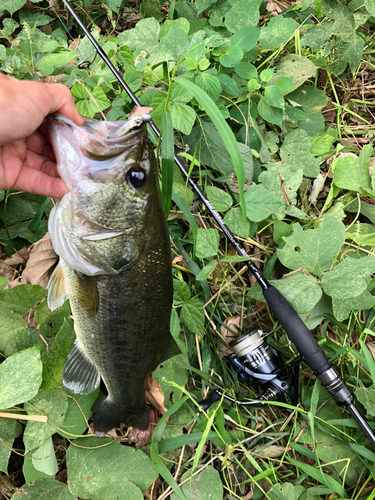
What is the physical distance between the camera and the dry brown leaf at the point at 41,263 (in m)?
2.30

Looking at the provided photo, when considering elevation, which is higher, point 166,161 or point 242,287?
point 166,161

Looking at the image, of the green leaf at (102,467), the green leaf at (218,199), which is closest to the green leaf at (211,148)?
the green leaf at (218,199)

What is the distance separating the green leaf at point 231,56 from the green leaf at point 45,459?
2608 millimetres

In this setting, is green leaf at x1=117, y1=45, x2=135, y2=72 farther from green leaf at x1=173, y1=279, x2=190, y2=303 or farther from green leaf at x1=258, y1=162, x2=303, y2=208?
green leaf at x1=173, y1=279, x2=190, y2=303

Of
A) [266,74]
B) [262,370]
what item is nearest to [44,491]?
[262,370]

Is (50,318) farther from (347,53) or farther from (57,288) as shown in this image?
(347,53)

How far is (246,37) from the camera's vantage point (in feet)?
7.84

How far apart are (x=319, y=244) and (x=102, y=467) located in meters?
1.86

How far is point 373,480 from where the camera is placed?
227cm

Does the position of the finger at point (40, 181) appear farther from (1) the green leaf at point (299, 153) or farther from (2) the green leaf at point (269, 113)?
(1) the green leaf at point (299, 153)

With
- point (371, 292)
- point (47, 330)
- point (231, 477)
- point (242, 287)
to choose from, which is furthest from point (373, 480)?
point (47, 330)

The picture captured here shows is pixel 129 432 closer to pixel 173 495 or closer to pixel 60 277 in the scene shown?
pixel 173 495

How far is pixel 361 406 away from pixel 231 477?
3.30ft

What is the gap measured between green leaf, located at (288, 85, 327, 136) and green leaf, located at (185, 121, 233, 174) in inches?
33.5
